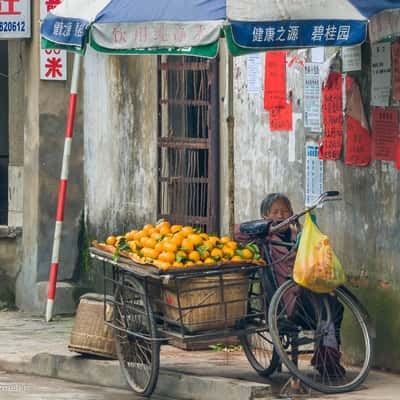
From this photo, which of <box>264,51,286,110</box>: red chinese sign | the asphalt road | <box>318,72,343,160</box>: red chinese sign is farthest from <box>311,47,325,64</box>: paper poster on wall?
the asphalt road

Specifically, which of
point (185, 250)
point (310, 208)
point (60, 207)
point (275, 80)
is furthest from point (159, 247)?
point (60, 207)

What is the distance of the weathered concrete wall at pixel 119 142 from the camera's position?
14047mm

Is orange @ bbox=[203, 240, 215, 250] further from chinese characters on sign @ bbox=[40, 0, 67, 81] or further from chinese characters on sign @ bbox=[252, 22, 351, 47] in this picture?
chinese characters on sign @ bbox=[40, 0, 67, 81]

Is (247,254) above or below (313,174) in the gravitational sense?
below

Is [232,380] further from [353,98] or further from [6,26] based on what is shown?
[6,26]

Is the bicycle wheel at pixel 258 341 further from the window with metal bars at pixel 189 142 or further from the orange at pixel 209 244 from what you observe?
the window with metal bars at pixel 189 142

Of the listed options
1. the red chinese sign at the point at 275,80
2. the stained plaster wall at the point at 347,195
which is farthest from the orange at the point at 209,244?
the red chinese sign at the point at 275,80

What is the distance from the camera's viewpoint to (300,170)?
1185 cm

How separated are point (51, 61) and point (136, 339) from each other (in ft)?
15.9

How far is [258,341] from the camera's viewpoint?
1116 centimetres

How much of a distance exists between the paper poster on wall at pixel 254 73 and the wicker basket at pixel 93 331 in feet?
7.35

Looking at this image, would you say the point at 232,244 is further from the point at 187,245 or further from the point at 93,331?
the point at 93,331

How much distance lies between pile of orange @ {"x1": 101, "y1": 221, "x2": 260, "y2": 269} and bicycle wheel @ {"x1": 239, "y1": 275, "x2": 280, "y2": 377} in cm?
22

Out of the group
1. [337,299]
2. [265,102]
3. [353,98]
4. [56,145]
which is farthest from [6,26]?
[337,299]
